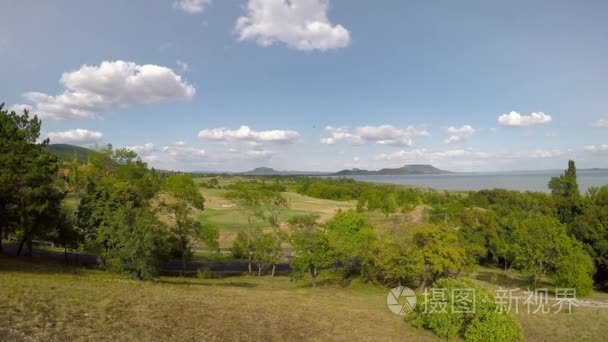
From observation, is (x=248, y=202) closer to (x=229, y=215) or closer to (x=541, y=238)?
(x=541, y=238)

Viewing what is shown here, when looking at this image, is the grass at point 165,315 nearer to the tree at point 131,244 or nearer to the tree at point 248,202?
the tree at point 131,244

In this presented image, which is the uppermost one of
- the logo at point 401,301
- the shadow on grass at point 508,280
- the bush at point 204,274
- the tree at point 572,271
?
the tree at point 572,271

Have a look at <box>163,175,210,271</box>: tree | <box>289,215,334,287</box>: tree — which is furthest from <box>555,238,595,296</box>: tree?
<box>163,175,210,271</box>: tree

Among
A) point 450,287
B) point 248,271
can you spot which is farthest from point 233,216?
point 450,287

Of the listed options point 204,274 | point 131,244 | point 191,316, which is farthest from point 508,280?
point 131,244

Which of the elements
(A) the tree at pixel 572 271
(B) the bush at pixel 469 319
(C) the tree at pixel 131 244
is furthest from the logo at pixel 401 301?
(C) the tree at pixel 131 244

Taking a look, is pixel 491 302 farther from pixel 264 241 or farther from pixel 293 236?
pixel 264 241
